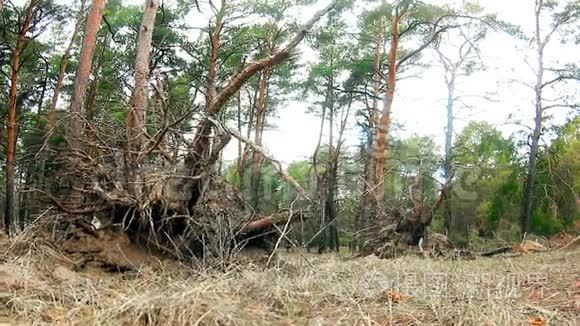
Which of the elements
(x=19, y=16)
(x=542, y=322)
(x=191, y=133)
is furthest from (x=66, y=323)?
(x=19, y=16)

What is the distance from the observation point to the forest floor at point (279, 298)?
3.23 meters

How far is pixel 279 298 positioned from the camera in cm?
385

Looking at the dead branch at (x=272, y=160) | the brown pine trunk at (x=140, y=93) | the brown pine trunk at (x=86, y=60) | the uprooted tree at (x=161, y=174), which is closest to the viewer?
A: the dead branch at (x=272, y=160)

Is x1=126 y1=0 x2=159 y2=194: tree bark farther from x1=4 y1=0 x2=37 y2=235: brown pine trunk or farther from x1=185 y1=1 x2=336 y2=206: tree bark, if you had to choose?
x1=4 y1=0 x2=37 y2=235: brown pine trunk

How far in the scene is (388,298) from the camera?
384cm

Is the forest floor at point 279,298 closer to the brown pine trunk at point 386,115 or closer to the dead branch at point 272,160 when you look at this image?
the dead branch at point 272,160

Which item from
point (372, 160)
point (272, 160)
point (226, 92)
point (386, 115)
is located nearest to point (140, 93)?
point (226, 92)

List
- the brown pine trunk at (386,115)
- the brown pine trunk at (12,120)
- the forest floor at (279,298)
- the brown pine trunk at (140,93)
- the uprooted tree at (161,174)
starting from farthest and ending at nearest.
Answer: the brown pine trunk at (386,115) → the brown pine trunk at (12,120) → the brown pine trunk at (140,93) → the uprooted tree at (161,174) → the forest floor at (279,298)

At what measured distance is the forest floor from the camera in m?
3.23

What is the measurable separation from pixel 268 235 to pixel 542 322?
4755mm

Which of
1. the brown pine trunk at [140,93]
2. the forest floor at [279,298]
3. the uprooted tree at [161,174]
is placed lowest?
the forest floor at [279,298]

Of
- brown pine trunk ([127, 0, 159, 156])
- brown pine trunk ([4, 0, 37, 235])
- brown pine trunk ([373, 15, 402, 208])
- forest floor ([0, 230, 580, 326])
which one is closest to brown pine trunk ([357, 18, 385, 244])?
brown pine trunk ([373, 15, 402, 208])

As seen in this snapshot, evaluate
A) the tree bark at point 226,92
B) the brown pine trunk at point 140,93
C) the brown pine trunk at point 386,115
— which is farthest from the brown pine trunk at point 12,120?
the brown pine trunk at point 386,115

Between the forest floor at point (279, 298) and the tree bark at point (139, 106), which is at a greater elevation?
the tree bark at point (139, 106)
